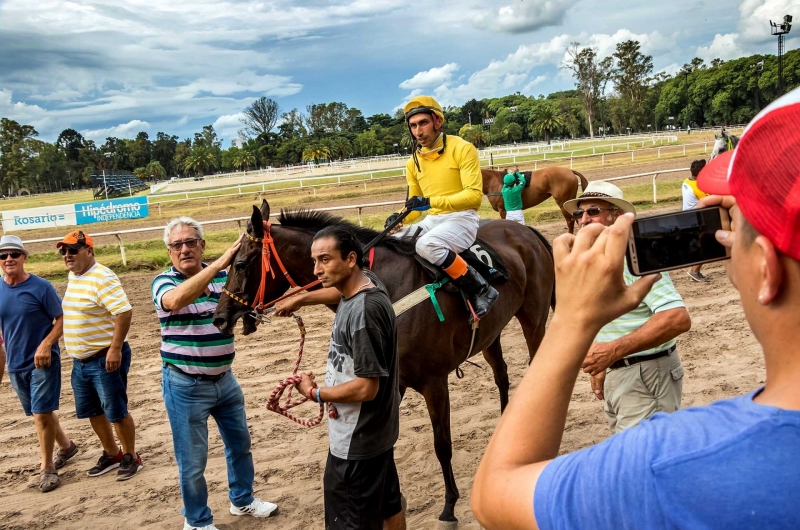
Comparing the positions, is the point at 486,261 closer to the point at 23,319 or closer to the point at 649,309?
the point at 649,309

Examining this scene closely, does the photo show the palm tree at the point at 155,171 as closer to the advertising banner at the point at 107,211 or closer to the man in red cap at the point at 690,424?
the advertising banner at the point at 107,211

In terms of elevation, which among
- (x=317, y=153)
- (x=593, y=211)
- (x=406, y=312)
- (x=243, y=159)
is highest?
(x=243, y=159)

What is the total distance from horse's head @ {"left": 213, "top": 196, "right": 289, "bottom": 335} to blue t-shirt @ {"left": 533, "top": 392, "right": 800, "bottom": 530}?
3.38 meters

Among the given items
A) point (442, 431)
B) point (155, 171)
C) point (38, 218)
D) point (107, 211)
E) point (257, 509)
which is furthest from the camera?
point (155, 171)

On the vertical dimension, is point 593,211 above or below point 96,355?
above

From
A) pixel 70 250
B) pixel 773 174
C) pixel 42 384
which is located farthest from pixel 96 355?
pixel 773 174

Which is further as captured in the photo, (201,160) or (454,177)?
(201,160)

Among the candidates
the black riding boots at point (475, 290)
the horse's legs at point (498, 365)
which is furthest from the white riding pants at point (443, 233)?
the horse's legs at point (498, 365)

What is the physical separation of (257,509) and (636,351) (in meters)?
3.15

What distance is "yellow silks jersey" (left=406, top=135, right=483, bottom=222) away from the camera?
4648 mm

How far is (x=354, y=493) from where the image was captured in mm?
2977

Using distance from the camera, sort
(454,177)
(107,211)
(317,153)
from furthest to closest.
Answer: (317,153) → (107,211) → (454,177)

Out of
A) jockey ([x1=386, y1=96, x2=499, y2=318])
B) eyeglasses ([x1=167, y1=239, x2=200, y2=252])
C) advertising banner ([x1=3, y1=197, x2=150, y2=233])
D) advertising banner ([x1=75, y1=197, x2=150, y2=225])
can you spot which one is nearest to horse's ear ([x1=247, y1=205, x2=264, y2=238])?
eyeglasses ([x1=167, y1=239, x2=200, y2=252])

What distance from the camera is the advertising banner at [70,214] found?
23938 mm
